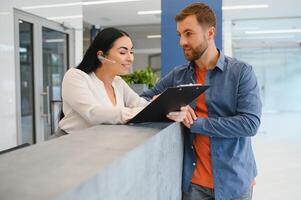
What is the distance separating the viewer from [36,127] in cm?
452

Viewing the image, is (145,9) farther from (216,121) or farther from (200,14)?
(216,121)

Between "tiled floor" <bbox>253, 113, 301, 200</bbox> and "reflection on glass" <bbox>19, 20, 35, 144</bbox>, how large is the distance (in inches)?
121

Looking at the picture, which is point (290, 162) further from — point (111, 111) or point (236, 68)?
point (111, 111)

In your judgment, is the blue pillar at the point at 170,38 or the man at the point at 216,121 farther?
the blue pillar at the point at 170,38

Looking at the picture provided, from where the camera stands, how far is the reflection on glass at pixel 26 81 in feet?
13.8

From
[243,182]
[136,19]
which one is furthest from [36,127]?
[136,19]

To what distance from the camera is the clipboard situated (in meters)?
1.05

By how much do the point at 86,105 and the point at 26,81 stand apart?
339 centimetres

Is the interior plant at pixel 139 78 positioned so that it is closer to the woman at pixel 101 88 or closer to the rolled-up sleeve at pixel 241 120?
the woman at pixel 101 88

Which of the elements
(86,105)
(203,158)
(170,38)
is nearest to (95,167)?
(86,105)

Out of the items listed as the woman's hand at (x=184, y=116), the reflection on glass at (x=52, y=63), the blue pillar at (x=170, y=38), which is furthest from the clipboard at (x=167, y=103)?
the reflection on glass at (x=52, y=63)

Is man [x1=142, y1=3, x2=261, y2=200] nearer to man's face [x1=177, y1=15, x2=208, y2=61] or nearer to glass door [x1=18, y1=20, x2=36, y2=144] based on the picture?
man's face [x1=177, y1=15, x2=208, y2=61]

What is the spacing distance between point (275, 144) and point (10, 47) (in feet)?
16.5

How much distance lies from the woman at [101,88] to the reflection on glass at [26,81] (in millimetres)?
3006
